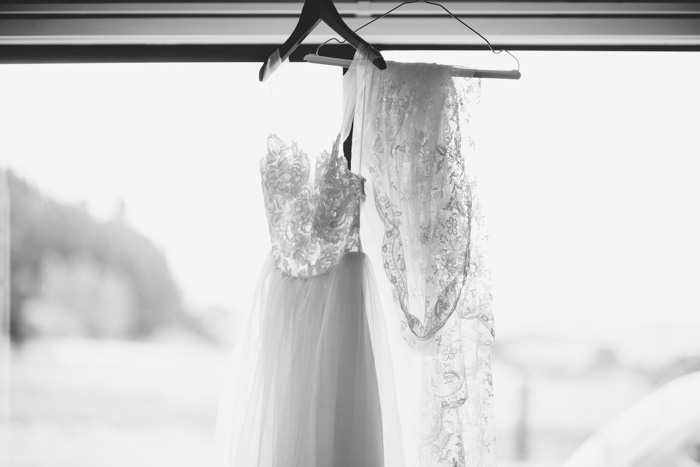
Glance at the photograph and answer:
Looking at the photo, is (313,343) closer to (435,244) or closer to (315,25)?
(435,244)

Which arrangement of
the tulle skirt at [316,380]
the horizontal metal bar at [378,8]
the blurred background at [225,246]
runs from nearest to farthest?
the tulle skirt at [316,380], the horizontal metal bar at [378,8], the blurred background at [225,246]

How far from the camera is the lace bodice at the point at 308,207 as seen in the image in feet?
3.62

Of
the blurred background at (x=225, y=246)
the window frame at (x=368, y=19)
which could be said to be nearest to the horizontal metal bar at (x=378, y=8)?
the window frame at (x=368, y=19)

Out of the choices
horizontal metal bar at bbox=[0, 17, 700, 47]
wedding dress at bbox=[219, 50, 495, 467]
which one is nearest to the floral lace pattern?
wedding dress at bbox=[219, 50, 495, 467]

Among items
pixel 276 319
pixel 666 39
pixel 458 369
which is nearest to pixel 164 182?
pixel 276 319

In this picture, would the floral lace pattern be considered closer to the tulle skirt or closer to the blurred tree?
the tulle skirt

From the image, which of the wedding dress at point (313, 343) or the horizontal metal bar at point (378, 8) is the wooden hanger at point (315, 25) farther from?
the horizontal metal bar at point (378, 8)

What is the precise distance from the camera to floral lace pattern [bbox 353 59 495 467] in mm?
1098

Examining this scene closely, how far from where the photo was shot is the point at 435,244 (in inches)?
43.8

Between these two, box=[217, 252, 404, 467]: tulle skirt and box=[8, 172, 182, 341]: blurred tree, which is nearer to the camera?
box=[217, 252, 404, 467]: tulle skirt

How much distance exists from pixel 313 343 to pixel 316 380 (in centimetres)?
7

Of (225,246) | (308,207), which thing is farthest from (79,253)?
(308,207)

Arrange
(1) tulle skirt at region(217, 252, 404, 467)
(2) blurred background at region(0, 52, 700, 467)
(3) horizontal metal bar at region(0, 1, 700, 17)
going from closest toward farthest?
(1) tulle skirt at region(217, 252, 404, 467)
(3) horizontal metal bar at region(0, 1, 700, 17)
(2) blurred background at region(0, 52, 700, 467)

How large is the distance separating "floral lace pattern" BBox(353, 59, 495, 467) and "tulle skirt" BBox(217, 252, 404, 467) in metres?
0.08
